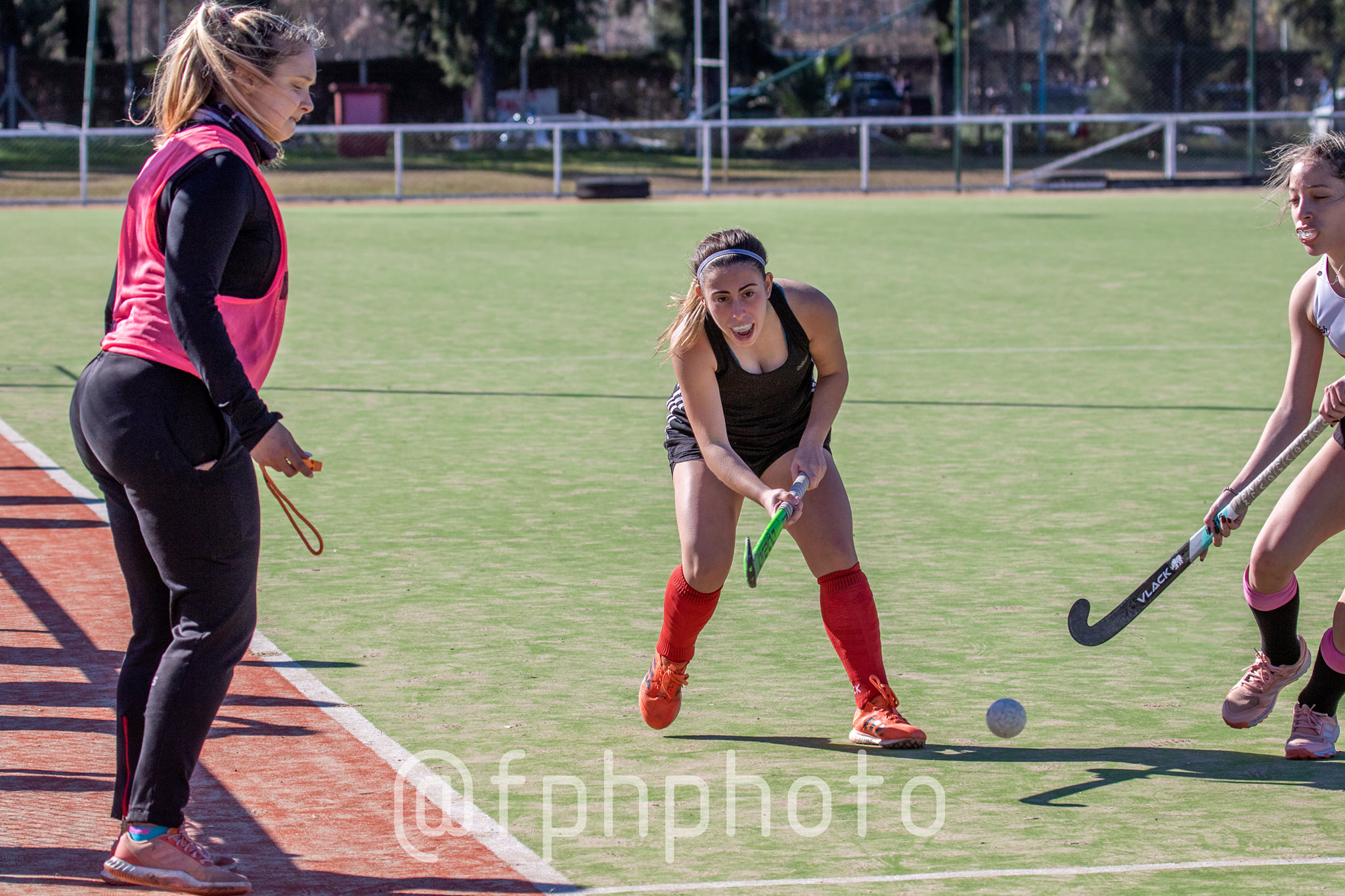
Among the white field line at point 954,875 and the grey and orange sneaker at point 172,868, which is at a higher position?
the grey and orange sneaker at point 172,868

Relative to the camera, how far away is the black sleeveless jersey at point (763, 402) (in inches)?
207

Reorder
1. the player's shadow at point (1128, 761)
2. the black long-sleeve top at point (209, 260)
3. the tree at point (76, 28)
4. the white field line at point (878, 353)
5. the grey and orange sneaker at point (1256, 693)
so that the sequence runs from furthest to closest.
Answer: the tree at point (76, 28) → the white field line at point (878, 353) → the grey and orange sneaker at point (1256, 693) → the player's shadow at point (1128, 761) → the black long-sleeve top at point (209, 260)

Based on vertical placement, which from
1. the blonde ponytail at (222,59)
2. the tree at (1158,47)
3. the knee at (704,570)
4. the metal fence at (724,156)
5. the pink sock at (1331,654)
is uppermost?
the tree at (1158,47)

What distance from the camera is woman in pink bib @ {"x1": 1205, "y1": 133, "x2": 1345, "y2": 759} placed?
478 cm

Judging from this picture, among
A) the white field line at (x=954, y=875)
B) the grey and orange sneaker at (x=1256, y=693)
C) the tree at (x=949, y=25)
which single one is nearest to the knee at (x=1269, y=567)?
the grey and orange sneaker at (x=1256, y=693)

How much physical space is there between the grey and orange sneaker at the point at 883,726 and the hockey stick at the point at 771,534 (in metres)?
0.49

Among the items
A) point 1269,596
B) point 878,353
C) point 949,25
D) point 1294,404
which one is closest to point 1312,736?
point 1269,596

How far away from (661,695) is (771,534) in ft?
1.93

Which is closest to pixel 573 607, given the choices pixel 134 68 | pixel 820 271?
pixel 820 271

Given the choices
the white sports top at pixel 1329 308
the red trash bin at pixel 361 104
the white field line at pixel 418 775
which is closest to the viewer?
the white field line at pixel 418 775

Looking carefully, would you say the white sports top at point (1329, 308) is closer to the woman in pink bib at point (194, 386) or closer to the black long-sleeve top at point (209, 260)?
the woman in pink bib at point (194, 386)

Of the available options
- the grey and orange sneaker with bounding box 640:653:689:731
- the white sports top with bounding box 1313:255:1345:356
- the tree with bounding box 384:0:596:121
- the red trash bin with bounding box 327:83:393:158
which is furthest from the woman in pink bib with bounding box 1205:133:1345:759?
the tree with bounding box 384:0:596:121

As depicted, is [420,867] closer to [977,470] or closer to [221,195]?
[221,195]

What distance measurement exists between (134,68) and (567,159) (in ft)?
65.8
